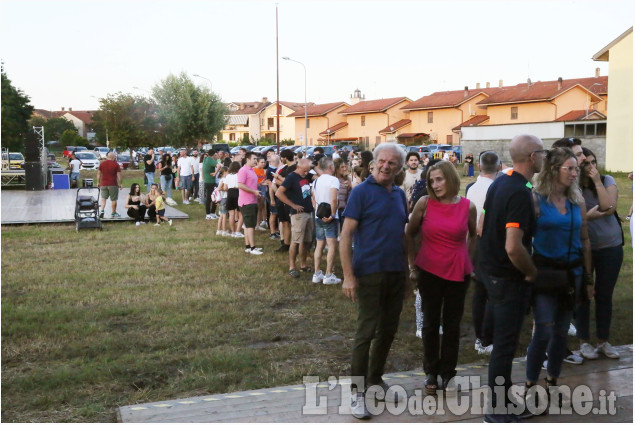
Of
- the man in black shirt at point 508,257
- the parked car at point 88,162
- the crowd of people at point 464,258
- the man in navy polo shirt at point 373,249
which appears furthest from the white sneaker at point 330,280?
the parked car at point 88,162

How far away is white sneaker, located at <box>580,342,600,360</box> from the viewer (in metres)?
5.75

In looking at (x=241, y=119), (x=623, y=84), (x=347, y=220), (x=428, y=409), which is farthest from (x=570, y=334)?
(x=241, y=119)

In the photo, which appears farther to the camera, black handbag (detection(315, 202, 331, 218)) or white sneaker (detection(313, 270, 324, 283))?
white sneaker (detection(313, 270, 324, 283))

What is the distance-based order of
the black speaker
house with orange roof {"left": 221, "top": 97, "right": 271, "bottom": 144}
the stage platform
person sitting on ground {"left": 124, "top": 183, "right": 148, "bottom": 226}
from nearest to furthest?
person sitting on ground {"left": 124, "top": 183, "right": 148, "bottom": 226} → the stage platform → the black speaker → house with orange roof {"left": 221, "top": 97, "right": 271, "bottom": 144}

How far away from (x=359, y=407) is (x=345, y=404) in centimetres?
29

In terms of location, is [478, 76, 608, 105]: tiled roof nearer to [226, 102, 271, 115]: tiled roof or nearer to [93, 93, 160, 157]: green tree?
[93, 93, 160, 157]: green tree

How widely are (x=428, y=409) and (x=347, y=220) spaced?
141 cm

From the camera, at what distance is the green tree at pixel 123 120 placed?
5597cm

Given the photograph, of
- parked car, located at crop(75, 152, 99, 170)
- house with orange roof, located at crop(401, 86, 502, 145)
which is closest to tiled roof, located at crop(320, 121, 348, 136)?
house with orange roof, located at crop(401, 86, 502, 145)

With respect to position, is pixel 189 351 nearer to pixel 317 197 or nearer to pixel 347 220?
pixel 347 220

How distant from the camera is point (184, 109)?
206 ft

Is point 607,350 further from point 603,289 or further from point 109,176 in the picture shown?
point 109,176

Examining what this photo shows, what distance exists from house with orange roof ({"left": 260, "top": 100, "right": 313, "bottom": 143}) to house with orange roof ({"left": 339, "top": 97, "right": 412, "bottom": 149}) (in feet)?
31.6

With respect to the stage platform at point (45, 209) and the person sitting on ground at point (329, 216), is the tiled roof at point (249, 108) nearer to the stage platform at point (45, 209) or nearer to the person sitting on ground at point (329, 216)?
the stage platform at point (45, 209)
